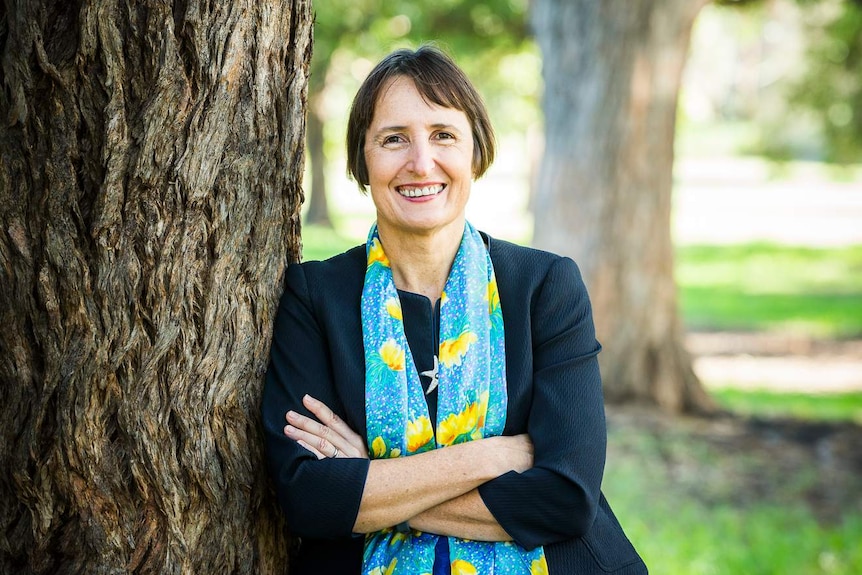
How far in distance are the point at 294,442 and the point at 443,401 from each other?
409 millimetres

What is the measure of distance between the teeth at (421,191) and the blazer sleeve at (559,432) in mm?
393

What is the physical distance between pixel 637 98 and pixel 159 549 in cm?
661

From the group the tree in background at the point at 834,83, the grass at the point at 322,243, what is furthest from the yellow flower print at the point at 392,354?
the grass at the point at 322,243

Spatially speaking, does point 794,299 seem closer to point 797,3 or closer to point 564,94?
point 797,3

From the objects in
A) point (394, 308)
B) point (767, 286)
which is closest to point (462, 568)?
point (394, 308)

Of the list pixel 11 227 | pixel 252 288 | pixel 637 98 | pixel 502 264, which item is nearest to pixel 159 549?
pixel 252 288

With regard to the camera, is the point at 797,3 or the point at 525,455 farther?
the point at 797,3

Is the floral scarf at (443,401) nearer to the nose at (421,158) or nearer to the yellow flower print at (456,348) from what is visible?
the yellow flower print at (456,348)

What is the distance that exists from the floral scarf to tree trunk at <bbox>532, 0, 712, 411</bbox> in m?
5.82

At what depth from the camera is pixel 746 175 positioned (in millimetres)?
40531

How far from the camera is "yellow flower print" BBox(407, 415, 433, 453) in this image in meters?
2.68

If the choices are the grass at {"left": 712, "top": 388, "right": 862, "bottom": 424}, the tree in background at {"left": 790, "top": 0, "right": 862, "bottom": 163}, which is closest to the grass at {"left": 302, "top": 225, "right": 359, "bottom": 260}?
the tree in background at {"left": 790, "top": 0, "right": 862, "bottom": 163}

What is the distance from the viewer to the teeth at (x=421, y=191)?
2807 mm

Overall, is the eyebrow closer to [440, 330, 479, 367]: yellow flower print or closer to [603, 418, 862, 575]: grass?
[440, 330, 479, 367]: yellow flower print
